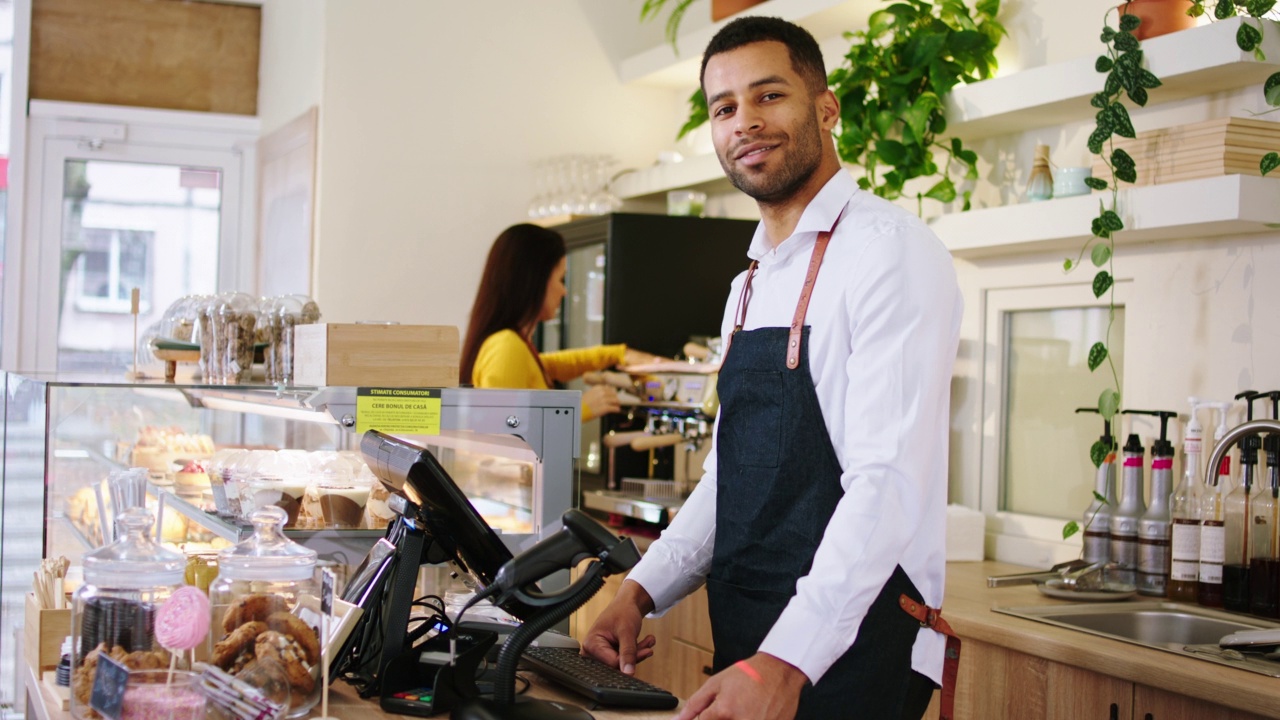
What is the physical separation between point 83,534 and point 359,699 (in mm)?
1466

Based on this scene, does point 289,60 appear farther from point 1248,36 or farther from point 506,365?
point 1248,36

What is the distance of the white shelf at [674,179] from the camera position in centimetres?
468

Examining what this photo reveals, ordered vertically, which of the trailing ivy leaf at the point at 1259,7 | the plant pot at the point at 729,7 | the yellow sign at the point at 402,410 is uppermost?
the plant pot at the point at 729,7

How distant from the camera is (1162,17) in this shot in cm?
292

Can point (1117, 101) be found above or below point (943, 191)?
above

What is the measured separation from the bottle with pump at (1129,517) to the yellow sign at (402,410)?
1.67m

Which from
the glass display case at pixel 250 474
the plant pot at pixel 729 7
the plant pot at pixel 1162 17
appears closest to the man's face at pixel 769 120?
the glass display case at pixel 250 474

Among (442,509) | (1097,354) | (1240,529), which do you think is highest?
(1097,354)

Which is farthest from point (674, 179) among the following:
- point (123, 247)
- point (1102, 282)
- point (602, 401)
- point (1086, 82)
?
point (123, 247)

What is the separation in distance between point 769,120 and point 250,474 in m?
1.17

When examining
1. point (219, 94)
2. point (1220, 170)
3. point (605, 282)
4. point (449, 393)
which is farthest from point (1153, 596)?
point (219, 94)

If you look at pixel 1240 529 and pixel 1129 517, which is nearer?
pixel 1240 529

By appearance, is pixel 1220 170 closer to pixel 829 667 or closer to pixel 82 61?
pixel 829 667

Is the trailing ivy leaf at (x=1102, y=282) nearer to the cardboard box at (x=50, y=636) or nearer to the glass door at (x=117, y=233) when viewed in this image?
the cardboard box at (x=50, y=636)
